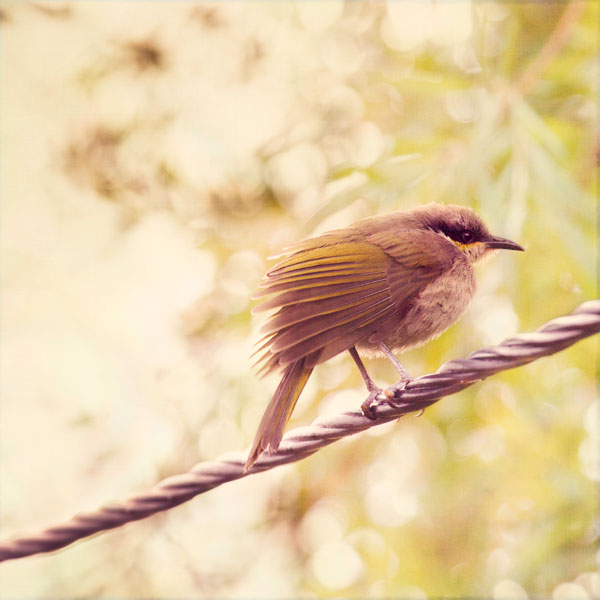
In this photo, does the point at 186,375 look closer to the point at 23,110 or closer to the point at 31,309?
the point at 31,309

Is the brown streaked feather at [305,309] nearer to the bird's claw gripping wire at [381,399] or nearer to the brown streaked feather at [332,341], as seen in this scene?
the brown streaked feather at [332,341]

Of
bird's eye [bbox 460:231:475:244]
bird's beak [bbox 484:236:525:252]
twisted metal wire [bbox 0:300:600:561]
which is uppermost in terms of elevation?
bird's eye [bbox 460:231:475:244]

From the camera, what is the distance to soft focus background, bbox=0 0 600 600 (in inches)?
144

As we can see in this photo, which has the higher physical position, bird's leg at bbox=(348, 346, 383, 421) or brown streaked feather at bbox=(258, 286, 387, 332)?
brown streaked feather at bbox=(258, 286, 387, 332)

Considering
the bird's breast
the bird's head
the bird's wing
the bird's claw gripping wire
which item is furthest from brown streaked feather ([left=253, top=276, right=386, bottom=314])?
the bird's head

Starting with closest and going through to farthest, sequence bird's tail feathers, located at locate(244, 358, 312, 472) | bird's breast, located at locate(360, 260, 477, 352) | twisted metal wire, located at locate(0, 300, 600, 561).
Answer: twisted metal wire, located at locate(0, 300, 600, 561) < bird's tail feathers, located at locate(244, 358, 312, 472) < bird's breast, located at locate(360, 260, 477, 352)

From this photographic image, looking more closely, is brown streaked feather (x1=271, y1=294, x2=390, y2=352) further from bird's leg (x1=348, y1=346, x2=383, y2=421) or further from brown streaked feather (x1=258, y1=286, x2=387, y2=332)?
bird's leg (x1=348, y1=346, x2=383, y2=421)

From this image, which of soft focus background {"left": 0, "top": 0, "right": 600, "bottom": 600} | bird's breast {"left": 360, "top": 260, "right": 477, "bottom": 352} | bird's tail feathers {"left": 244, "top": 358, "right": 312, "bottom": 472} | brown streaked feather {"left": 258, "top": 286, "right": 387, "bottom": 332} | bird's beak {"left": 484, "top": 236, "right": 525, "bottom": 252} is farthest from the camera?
soft focus background {"left": 0, "top": 0, "right": 600, "bottom": 600}

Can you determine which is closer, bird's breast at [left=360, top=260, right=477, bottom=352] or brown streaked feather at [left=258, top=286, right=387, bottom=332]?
brown streaked feather at [left=258, top=286, right=387, bottom=332]

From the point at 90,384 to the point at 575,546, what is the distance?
278 centimetres

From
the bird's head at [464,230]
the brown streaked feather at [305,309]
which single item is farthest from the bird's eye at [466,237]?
the brown streaked feather at [305,309]

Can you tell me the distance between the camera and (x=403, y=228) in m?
2.33

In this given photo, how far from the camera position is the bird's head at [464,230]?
2.45 metres

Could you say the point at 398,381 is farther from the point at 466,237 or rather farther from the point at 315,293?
the point at 466,237
